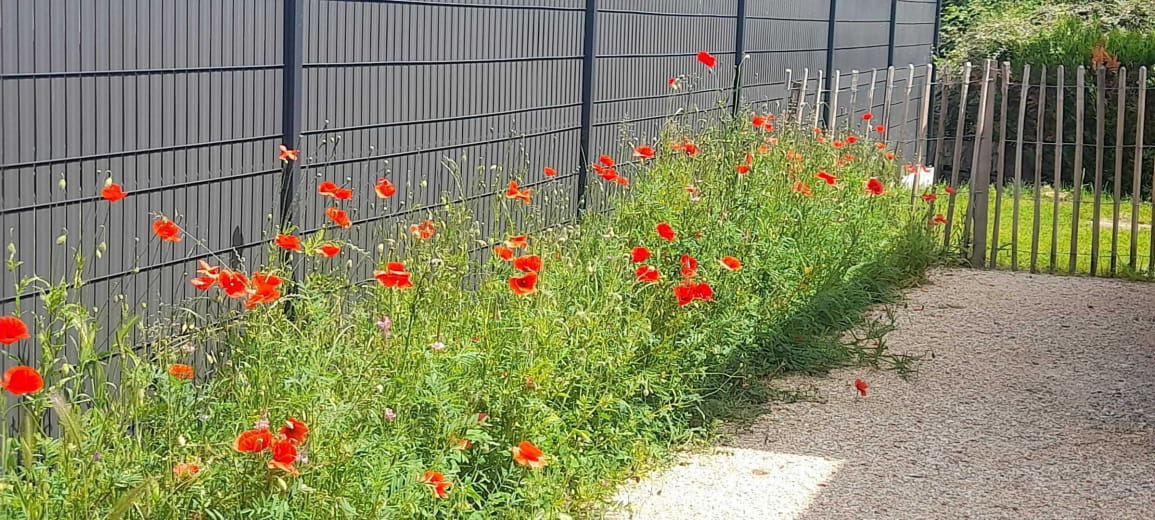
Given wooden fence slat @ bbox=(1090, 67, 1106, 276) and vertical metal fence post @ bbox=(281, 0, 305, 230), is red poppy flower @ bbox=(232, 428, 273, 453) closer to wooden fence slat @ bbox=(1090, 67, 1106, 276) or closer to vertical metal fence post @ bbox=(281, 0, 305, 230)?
vertical metal fence post @ bbox=(281, 0, 305, 230)

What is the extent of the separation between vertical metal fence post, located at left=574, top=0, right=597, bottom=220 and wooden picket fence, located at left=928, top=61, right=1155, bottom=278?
292 cm

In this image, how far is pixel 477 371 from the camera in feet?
13.6

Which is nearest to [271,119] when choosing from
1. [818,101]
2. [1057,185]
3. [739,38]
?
[739,38]

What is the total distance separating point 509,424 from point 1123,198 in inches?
442

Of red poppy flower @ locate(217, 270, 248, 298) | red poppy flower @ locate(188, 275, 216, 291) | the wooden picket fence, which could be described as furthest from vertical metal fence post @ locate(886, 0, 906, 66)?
red poppy flower @ locate(217, 270, 248, 298)

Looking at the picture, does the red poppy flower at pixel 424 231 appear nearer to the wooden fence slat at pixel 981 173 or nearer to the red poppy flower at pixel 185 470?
the red poppy flower at pixel 185 470

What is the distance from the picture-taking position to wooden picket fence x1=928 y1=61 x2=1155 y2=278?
9.20m

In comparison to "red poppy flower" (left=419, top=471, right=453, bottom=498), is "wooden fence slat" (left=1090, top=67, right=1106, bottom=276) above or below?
above

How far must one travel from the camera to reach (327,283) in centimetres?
412

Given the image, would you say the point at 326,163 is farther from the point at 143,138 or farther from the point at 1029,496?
the point at 1029,496

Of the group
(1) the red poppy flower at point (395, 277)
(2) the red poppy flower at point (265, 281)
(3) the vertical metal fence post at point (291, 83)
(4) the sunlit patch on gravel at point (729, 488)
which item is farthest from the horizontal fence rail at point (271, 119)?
(4) the sunlit patch on gravel at point (729, 488)

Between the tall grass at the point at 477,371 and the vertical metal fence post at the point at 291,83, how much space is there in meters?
0.37

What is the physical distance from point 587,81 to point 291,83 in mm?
2561

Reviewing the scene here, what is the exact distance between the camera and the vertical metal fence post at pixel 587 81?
6.90 m
